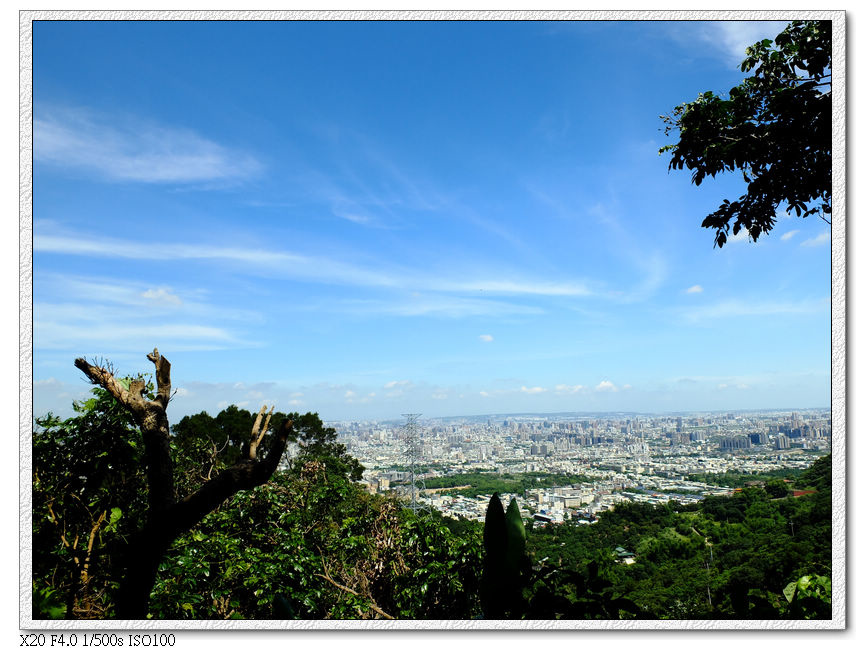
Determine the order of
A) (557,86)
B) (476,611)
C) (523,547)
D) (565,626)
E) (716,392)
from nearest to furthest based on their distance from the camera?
(523,547) → (565,626) → (476,611) → (557,86) → (716,392)

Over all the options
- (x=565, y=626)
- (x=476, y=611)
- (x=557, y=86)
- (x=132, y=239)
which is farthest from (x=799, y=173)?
(x=132, y=239)

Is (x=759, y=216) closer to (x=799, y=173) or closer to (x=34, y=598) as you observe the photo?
(x=799, y=173)

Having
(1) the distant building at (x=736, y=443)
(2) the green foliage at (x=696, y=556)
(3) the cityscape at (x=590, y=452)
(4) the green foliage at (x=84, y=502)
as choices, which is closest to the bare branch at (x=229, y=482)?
(4) the green foliage at (x=84, y=502)

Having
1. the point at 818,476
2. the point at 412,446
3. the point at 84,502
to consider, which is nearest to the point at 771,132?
the point at 818,476

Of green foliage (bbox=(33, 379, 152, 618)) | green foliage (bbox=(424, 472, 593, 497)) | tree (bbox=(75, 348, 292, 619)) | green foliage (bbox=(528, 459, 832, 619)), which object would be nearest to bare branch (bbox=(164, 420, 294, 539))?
tree (bbox=(75, 348, 292, 619))

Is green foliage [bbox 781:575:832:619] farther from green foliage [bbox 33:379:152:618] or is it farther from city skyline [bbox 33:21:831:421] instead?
green foliage [bbox 33:379:152:618]

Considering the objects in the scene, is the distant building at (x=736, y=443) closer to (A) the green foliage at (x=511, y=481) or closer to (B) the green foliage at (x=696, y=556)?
(B) the green foliage at (x=696, y=556)

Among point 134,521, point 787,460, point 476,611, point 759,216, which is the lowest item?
point 476,611
